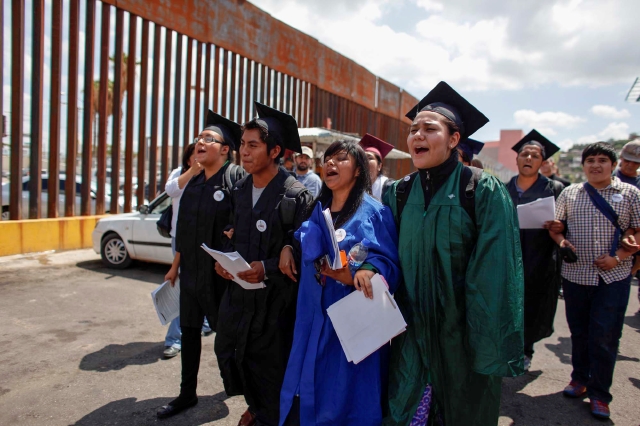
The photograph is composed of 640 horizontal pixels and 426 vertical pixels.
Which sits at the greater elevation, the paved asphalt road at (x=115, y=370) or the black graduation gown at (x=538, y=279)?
the black graduation gown at (x=538, y=279)

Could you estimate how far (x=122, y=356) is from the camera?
14.2 feet

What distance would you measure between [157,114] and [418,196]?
33.3ft

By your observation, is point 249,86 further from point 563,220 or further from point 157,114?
point 563,220

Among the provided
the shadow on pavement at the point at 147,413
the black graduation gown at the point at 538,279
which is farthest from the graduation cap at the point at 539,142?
the shadow on pavement at the point at 147,413

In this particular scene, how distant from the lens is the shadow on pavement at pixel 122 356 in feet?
13.4

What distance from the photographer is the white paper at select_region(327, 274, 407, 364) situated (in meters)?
2.08

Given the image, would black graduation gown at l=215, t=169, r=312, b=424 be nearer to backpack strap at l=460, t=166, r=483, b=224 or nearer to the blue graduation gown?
the blue graduation gown

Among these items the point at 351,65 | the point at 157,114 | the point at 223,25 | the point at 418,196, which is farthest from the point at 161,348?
the point at 351,65

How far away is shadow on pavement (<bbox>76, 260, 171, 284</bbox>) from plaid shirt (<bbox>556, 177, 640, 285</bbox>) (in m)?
5.88

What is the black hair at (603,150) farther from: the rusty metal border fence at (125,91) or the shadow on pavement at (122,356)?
the rusty metal border fence at (125,91)

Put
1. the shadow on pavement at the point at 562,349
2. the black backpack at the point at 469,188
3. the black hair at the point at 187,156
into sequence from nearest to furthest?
the black backpack at the point at 469,188 < the black hair at the point at 187,156 < the shadow on pavement at the point at 562,349

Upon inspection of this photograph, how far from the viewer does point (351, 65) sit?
19.0 metres

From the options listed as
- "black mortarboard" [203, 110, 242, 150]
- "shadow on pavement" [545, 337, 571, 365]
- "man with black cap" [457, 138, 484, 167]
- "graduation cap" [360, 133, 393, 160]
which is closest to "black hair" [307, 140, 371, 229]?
"black mortarboard" [203, 110, 242, 150]

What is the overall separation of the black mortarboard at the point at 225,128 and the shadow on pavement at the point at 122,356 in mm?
2269
